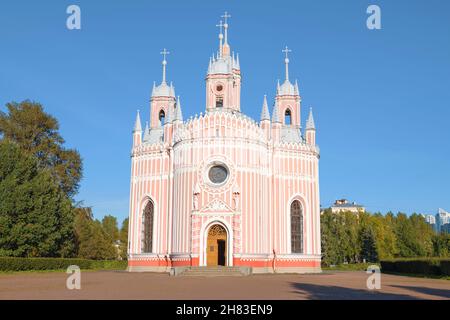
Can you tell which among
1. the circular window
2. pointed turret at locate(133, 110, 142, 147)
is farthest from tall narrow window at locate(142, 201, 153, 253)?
the circular window

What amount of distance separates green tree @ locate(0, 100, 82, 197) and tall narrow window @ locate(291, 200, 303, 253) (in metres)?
25.3

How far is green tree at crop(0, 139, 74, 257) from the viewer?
47.9 meters

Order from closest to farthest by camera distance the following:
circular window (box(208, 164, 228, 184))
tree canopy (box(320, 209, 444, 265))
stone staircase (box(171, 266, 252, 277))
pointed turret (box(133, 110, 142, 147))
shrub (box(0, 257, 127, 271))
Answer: stone staircase (box(171, 266, 252, 277)), shrub (box(0, 257, 127, 271)), circular window (box(208, 164, 228, 184)), pointed turret (box(133, 110, 142, 147)), tree canopy (box(320, 209, 444, 265))

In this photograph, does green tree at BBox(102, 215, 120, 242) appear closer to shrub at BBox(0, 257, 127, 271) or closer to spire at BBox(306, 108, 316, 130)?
shrub at BBox(0, 257, 127, 271)

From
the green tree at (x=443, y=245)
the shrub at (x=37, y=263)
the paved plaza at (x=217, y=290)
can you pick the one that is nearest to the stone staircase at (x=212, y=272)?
the paved plaza at (x=217, y=290)

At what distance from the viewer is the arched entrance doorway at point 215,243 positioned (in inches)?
1934

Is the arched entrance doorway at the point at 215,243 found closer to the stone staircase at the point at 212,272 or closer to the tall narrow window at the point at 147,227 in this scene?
the stone staircase at the point at 212,272

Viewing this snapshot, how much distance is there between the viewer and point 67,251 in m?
56.3

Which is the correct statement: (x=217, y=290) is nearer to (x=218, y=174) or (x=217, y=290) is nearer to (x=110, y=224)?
(x=218, y=174)

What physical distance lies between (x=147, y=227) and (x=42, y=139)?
15779 millimetres

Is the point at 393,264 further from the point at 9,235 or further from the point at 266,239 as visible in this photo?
the point at 9,235

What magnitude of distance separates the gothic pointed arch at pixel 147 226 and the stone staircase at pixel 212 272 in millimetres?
12144

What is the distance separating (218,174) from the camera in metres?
51.2

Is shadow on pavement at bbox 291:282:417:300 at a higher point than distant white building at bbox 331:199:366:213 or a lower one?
lower
